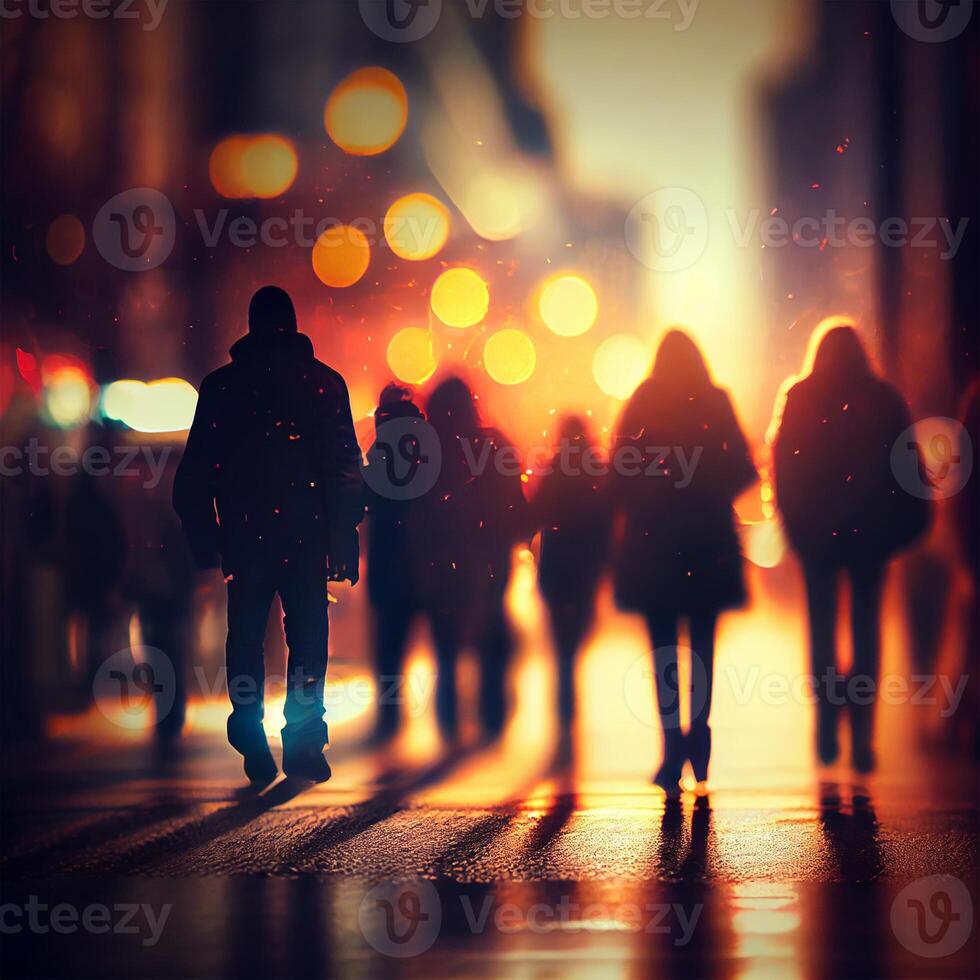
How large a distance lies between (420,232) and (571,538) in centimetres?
160

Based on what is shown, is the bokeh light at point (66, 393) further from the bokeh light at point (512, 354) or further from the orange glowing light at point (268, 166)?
the bokeh light at point (512, 354)

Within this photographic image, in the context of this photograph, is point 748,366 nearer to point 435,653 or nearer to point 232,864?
point 435,653

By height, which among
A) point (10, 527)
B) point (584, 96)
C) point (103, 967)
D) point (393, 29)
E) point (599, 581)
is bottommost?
point (103, 967)

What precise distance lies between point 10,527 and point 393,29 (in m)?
3.03

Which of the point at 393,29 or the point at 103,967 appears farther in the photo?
the point at 393,29

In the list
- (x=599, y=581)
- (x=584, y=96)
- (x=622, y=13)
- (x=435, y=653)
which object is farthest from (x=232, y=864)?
(x=622, y=13)

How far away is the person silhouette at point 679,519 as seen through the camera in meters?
4.61

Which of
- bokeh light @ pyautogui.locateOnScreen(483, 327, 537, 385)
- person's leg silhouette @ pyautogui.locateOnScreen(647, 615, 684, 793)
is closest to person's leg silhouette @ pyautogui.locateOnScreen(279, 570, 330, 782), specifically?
bokeh light @ pyautogui.locateOnScreen(483, 327, 537, 385)

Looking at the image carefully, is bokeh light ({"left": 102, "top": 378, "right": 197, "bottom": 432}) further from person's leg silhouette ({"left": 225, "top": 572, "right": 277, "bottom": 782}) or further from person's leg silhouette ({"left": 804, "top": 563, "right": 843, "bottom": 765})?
person's leg silhouette ({"left": 804, "top": 563, "right": 843, "bottom": 765})

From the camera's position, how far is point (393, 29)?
480 cm

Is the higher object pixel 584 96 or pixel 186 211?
pixel 584 96

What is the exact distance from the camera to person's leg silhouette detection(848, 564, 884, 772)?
4809 millimetres

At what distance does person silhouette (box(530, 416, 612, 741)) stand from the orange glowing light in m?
1.74

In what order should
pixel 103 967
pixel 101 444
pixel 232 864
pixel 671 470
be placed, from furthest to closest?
pixel 101 444 < pixel 671 470 < pixel 232 864 < pixel 103 967
